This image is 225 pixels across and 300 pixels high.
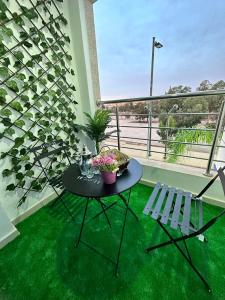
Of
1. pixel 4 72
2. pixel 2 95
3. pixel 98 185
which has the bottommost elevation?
pixel 98 185

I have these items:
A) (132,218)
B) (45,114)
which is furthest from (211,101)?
(45,114)

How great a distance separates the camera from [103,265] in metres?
1.21

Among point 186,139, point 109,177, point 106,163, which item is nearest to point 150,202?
point 109,177

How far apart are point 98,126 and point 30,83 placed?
100 centimetres

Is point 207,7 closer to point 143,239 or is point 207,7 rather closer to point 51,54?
point 51,54

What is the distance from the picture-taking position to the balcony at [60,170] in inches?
43.6

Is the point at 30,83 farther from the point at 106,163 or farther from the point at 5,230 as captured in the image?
the point at 5,230

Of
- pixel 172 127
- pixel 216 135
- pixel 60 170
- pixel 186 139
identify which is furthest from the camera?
pixel 60 170

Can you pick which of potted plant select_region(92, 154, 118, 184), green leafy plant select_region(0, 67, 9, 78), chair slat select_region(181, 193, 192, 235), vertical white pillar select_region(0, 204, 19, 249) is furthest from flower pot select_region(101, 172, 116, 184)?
green leafy plant select_region(0, 67, 9, 78)

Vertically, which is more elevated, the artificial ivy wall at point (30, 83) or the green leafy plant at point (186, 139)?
the artificial ivy wall at point (30, 83)

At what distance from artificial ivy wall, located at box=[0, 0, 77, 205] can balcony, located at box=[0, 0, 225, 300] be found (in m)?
0.01

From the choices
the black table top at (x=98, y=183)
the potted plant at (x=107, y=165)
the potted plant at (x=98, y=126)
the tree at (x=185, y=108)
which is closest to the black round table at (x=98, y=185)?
the black table top at (x=98, y=183)

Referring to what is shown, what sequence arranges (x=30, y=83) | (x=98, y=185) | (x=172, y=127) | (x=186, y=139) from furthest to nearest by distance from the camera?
(x=186, y=139) < (x=172, y=127) < (x=30, y=83) < (x=98, y=185)

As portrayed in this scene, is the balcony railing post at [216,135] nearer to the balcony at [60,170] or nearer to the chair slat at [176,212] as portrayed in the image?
the balcony at [60,170]
